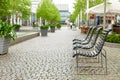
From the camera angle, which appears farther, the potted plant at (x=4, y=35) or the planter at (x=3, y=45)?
the potted plant at (x=4, y=35)

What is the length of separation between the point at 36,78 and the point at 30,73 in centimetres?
72

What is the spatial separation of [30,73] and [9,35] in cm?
518

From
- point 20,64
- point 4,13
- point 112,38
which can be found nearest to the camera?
point 20,64

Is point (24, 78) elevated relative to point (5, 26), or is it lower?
lower

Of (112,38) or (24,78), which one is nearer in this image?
(24,78)

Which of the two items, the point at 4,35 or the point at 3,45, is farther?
the point at 4,35

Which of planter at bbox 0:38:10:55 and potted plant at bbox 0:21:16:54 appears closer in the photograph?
planter at bbox 0:38:10:55

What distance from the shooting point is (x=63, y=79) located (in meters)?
7.60

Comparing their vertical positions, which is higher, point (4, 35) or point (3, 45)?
point (4, 35)

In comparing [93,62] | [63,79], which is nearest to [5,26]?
[93,62]

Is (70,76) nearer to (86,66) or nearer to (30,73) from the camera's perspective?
(30,73)

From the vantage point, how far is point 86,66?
9.68 meters

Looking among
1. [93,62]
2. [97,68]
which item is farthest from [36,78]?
[93,62]

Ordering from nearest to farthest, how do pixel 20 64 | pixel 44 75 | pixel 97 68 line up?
pixel 44 75
pixel 97 68
pixel 20 64
